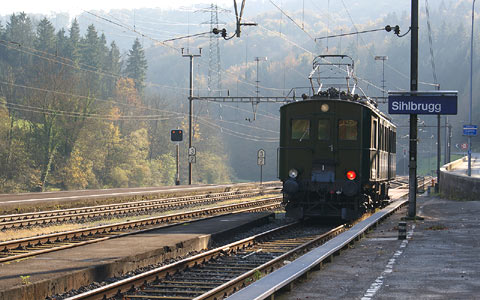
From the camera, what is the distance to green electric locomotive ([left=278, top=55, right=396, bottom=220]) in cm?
2008

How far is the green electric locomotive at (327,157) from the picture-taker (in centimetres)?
2008

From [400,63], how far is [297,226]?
17197 cm

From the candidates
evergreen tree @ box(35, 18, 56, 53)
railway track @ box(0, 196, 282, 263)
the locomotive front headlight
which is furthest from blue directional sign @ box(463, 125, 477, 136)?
evergreen tree @ box(35, 18, 56, 53)

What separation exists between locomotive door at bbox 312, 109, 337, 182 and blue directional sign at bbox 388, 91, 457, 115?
80.0 inches

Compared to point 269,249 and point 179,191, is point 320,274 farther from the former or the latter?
point 179,191

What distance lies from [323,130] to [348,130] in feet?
2.41

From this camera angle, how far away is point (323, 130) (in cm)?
2045

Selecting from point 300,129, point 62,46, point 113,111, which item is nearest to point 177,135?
point 300,129

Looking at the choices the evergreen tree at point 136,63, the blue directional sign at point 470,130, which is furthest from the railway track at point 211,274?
the evergreen tree at point 136,63

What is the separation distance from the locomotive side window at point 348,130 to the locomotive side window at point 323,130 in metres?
0.35

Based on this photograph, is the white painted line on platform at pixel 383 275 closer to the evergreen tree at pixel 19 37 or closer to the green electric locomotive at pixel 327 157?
the green electric locomotive at pixel 327 157

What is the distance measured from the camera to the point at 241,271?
1202 centimetres

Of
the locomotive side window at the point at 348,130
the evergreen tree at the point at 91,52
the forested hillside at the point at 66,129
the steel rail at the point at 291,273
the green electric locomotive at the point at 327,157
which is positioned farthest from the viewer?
the evergreen tree at the point at 91,52

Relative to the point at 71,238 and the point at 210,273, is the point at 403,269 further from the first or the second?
the point at 71,238
